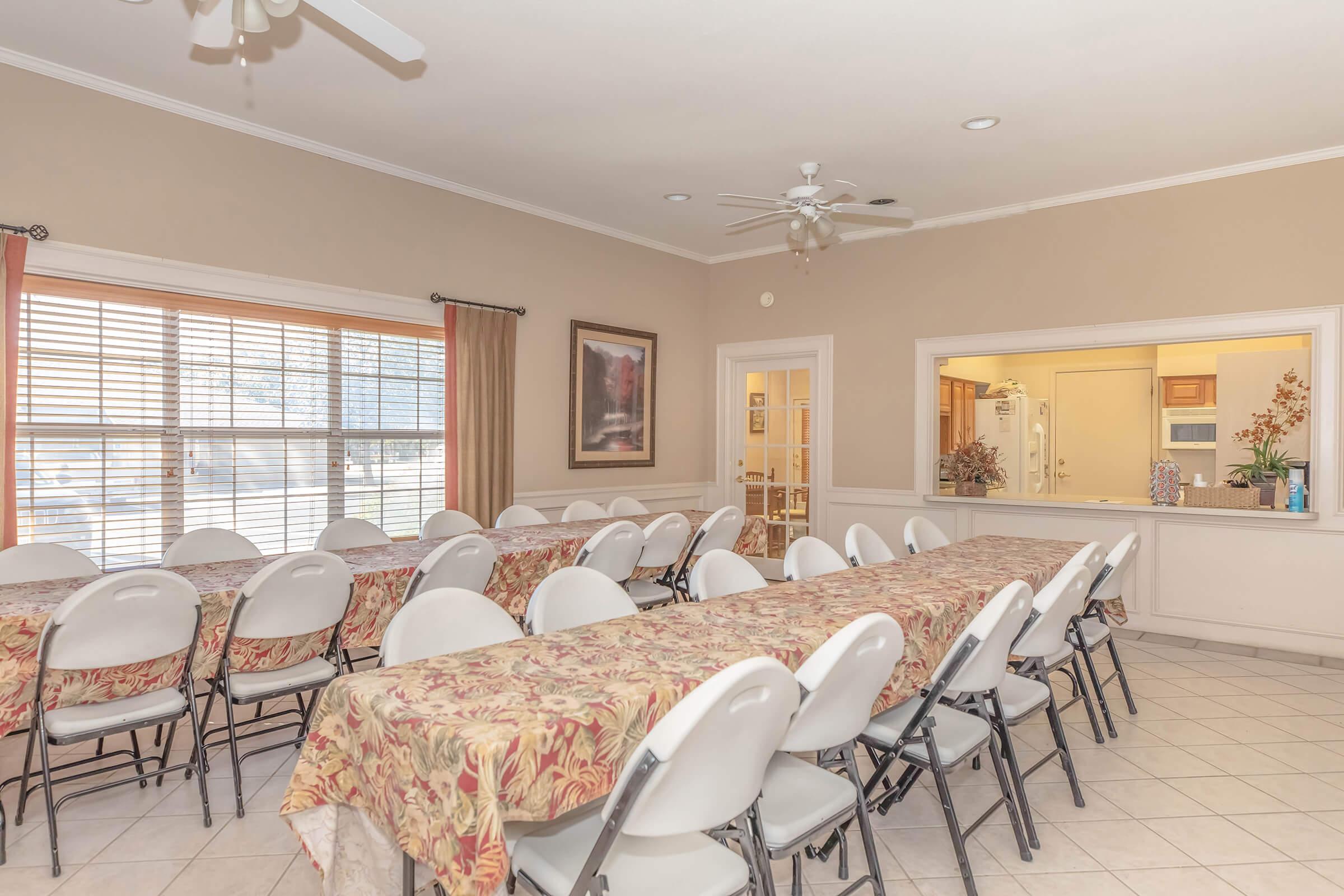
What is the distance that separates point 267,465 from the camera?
4.41 meters

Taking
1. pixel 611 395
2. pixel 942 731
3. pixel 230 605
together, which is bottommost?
pixel 942 731

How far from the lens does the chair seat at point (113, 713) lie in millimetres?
2404

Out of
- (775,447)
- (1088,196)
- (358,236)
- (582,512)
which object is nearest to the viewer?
(358,236)

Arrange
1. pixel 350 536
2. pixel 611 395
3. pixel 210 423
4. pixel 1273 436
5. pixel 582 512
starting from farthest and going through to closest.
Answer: pixel 611 395 < pixel 582 512 < pixel 1273 436 < pixel 210 423 < pixel 350 536

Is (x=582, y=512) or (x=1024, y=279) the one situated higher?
(x=1024, y=279)

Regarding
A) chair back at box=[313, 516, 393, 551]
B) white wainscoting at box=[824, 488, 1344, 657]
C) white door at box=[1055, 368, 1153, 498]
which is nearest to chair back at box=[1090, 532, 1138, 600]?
white wainscoting at box=[824, 488, 1344, 657]

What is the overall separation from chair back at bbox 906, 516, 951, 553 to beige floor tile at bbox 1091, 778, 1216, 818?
4.58 ft

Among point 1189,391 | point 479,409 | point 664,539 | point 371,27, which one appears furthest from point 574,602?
point 1189,391

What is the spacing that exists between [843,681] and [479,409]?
155 inches

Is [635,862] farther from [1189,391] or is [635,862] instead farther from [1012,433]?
[1189,391]

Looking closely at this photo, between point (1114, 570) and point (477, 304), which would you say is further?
point (477, 304)

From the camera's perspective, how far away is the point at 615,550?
12.8 feet

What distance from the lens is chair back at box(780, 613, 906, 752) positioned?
5.68 ft

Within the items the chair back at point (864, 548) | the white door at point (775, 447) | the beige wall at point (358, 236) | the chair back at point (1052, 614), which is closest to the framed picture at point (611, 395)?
the beige wall at point (358, 236)
